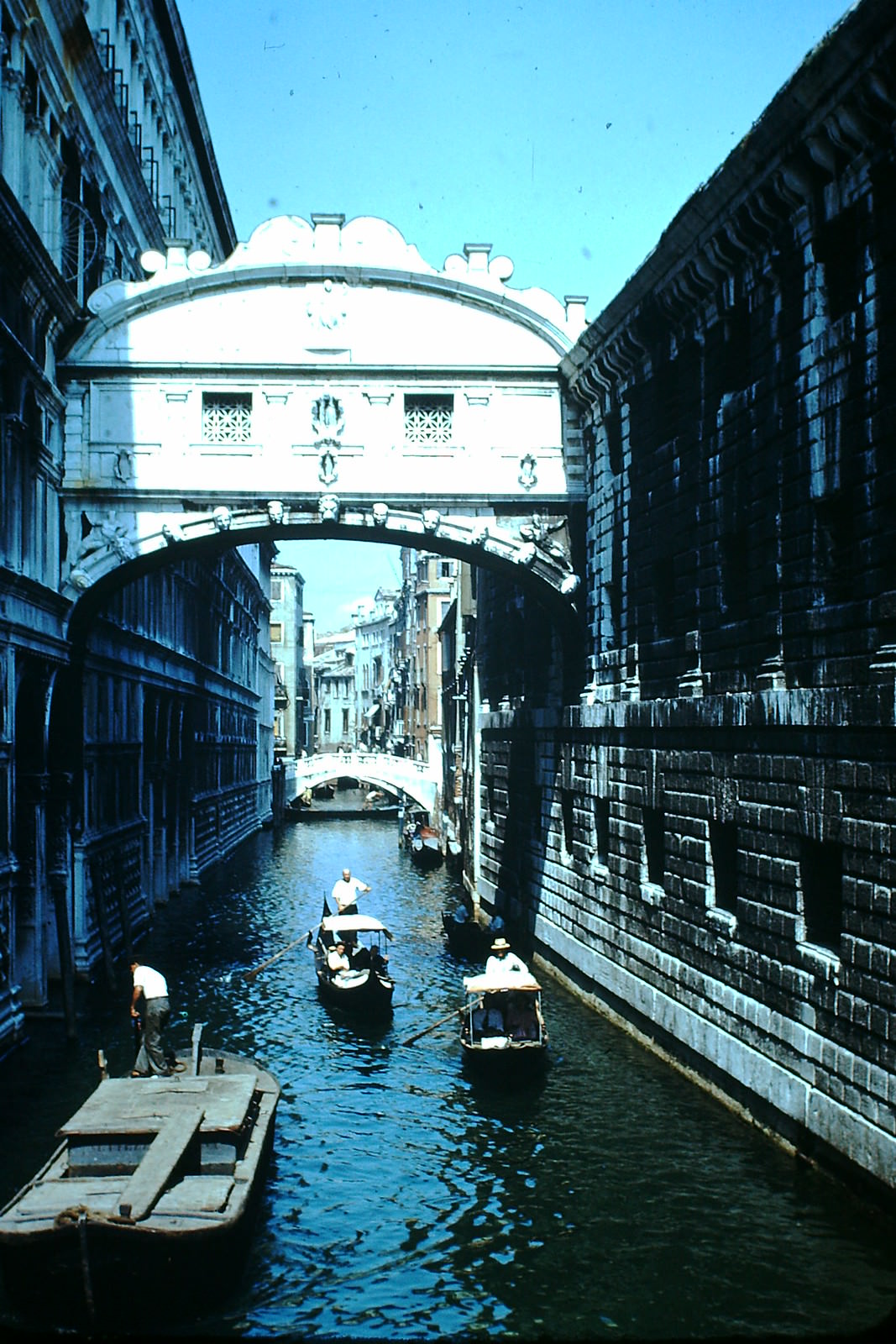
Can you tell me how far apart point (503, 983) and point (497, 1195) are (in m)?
4.67

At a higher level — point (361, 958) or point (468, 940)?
point (361, 958)

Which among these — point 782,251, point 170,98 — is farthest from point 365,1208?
point 170,98

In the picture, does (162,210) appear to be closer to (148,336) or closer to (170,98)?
(170,98)

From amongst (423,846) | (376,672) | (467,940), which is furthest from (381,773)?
(376,672)

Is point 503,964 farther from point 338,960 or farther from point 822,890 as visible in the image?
point 822,890

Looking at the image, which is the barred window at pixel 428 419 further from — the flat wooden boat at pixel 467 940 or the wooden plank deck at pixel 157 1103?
the wooden plank deck at pixel 157 1103

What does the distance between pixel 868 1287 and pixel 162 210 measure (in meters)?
27.8

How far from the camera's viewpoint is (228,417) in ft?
72.8

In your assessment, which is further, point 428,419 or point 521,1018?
point 428,419

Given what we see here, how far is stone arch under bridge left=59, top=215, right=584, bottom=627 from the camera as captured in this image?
71.3 ft

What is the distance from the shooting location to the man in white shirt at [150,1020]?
48.3 feet

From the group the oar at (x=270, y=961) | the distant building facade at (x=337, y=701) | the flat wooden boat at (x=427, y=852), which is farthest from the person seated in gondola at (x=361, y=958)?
the distant building facade at (x=337, y=701)

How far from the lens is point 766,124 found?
1354 cm

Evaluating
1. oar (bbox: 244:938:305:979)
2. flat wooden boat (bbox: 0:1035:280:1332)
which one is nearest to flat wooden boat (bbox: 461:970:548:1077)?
flat wooden boat (bbox: 0:1035:280:1332)
